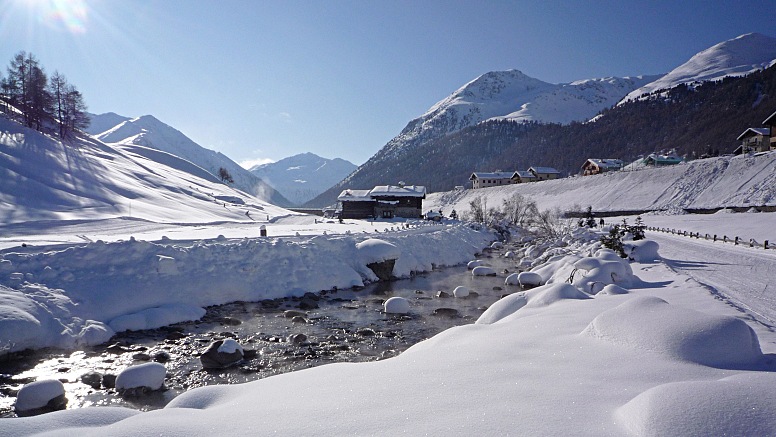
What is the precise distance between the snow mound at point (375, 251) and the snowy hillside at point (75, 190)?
19.2 m

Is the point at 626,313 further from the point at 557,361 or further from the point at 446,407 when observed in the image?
the point at 446,407

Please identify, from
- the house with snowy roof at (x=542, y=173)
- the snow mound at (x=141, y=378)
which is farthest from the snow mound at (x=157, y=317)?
the house with snowy roof at (x=542, y=173)

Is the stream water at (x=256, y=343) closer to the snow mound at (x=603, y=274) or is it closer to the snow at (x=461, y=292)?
the snow at (x=461, y=292)

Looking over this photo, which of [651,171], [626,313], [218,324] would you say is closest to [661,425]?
[626,313]

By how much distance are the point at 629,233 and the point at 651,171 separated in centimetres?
4443

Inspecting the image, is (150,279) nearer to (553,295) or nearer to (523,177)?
(553,295)

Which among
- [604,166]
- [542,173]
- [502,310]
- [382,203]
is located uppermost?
[604,166]

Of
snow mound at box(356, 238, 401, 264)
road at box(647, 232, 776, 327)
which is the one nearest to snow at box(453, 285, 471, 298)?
snow mound at box(356, 238, 401, 264)

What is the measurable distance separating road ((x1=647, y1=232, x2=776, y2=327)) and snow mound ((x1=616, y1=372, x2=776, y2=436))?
5.91 m

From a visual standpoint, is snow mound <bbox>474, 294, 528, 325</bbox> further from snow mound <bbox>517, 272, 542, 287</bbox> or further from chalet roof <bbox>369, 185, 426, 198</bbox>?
chalet roof <bbox>369, 185, 426, 198</bbox>

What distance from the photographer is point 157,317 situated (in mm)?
12273

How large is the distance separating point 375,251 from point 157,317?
1047 cm

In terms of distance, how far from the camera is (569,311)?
23.7ft

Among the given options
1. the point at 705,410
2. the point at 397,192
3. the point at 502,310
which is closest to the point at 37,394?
the point at 502,310
